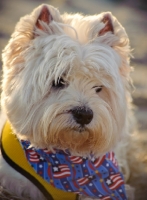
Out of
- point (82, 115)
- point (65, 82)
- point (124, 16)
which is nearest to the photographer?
point (82, 115)

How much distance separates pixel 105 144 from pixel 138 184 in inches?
22.3

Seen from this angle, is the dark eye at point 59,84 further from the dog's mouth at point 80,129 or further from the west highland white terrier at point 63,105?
the dog's mouth at point 80,129

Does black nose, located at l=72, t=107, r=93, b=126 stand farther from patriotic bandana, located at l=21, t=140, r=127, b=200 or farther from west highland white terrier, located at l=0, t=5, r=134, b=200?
patriotic bandana, located at l=21, t=140, r=127, b=200

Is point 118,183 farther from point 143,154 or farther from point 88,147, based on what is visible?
point 143,154

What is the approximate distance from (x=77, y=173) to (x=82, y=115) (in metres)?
0.38

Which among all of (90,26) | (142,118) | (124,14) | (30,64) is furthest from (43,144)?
(124,14)

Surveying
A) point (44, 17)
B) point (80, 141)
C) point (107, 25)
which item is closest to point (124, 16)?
point (107, 25)

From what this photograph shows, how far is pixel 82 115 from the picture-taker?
160 centimetres

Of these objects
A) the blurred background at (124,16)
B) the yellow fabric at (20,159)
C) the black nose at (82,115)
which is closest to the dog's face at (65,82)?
the black nose at (82,115)

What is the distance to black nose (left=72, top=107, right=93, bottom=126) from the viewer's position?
1604 mm

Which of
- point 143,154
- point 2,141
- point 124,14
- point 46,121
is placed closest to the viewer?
point 46,121

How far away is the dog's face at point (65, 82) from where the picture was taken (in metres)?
1.65

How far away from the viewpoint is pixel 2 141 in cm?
195

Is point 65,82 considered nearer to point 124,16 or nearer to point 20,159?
point 20,159
